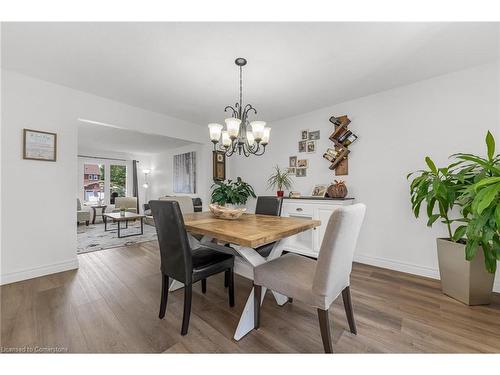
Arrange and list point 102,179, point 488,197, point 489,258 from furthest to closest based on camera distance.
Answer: point 102,179 → point 489,258 → point 488,197

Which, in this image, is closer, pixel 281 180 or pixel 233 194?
pixel 281 180

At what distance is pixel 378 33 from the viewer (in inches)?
67.3

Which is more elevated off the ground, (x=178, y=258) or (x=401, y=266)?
(x=178, y=258)

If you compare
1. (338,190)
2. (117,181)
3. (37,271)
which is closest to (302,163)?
(338,190)

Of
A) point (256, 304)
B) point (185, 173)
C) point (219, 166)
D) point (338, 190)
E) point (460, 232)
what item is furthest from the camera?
point (185, 173)

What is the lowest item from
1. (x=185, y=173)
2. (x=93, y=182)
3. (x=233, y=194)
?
(x=233, y=194)

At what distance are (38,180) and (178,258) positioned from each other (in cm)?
237

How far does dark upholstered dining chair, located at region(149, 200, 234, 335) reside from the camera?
145 centimetres

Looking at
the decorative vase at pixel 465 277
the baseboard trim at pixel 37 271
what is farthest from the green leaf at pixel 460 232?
the baseboard trim at pixel 37 271

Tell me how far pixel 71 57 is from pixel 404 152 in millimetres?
3821

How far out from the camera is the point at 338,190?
2951mm

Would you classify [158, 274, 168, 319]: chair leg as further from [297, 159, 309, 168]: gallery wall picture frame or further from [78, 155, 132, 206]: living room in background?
[78, 155, 132, 206]: living room in background

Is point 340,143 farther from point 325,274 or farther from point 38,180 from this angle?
point 38,180
